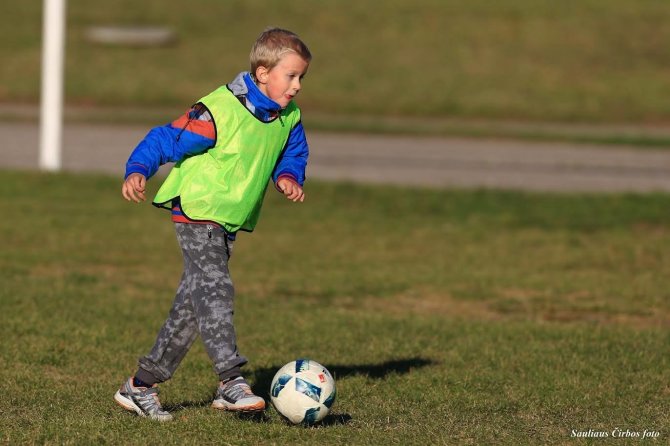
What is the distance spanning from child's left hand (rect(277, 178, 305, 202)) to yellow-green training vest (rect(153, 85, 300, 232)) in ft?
0.33

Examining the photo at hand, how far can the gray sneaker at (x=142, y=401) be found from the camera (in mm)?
5719

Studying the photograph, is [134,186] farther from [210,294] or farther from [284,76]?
[284,76]

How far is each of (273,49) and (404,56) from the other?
104 ft

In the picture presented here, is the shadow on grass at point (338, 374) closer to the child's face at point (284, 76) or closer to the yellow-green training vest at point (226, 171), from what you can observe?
the yellow-green training vest at point (226, 171)

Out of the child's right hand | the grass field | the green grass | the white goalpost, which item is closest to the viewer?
the child's right hand

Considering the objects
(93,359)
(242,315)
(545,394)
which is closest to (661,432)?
(545,394)

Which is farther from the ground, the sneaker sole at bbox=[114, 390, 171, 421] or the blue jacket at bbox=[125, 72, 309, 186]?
the blue jacket at bbox=[125, 72, 309, 186]

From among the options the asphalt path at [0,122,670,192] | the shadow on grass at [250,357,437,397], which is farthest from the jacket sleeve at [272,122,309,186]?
the asphalt path at [0,122,670,192]

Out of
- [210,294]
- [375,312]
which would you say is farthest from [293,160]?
[375,312]

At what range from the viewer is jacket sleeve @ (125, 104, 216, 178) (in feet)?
18.2

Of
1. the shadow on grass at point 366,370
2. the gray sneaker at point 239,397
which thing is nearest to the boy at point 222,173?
the gray sneaker at point 239,397

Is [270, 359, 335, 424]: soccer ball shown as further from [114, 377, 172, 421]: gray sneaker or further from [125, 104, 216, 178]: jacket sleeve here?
[125, 104, 216, 178]: jacket sleeve

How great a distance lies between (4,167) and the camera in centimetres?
1755

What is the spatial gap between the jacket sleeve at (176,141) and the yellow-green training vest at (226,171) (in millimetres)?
50
